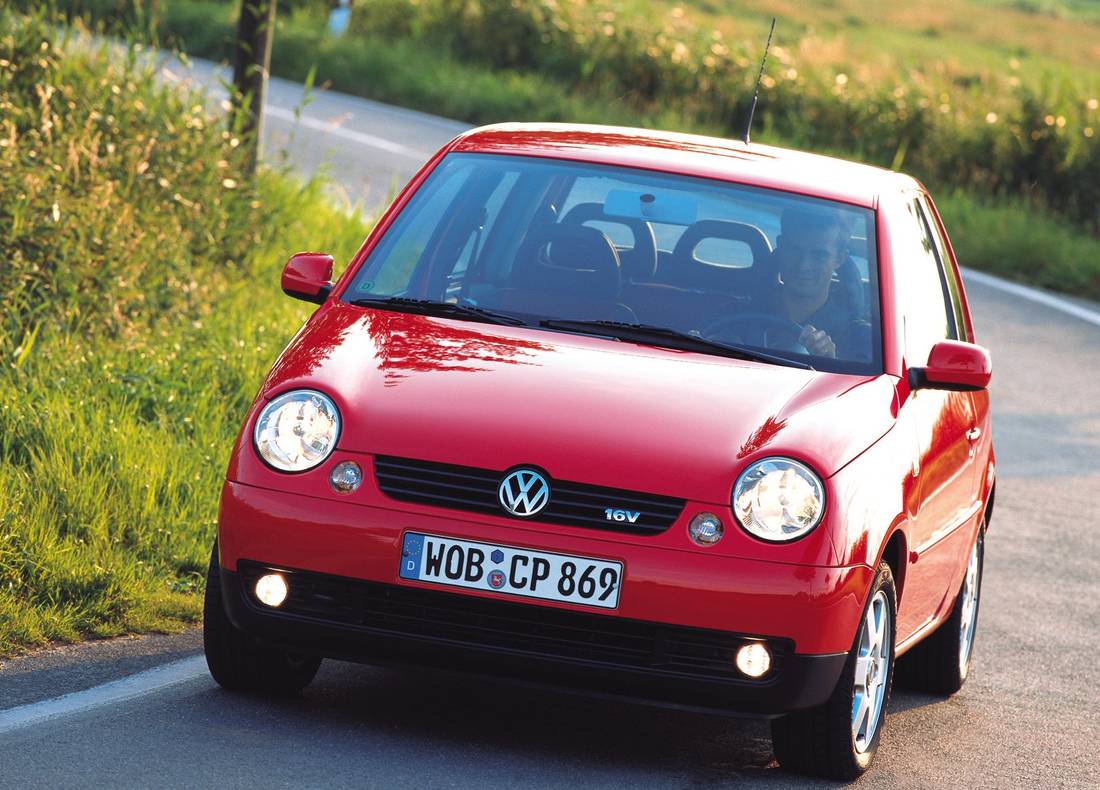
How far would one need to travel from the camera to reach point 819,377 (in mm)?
6008

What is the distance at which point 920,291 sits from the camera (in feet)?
22.6

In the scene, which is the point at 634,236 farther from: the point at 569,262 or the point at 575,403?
the point at 575,403

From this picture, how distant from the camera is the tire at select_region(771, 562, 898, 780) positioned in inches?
219

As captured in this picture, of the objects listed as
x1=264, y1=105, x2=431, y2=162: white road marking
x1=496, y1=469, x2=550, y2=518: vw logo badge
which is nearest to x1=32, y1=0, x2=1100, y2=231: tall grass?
x1=264, y1=105, x2=431, y2=162: white road marking

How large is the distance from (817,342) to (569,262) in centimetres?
83

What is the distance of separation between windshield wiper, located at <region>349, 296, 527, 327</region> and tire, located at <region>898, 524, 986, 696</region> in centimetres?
192

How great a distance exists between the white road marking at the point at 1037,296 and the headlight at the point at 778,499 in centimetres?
1150

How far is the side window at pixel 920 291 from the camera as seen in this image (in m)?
6.57

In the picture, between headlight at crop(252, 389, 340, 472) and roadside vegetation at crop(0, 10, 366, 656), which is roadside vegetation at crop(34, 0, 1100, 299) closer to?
roadside vegetation at crop(0, 10, 366, 656)

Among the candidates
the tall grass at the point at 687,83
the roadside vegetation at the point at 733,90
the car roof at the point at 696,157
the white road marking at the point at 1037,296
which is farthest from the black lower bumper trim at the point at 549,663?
the tall grass at the point at 687,83

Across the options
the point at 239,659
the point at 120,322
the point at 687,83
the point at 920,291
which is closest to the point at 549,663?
the point at 239,659

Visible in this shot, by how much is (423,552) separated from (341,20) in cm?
2170

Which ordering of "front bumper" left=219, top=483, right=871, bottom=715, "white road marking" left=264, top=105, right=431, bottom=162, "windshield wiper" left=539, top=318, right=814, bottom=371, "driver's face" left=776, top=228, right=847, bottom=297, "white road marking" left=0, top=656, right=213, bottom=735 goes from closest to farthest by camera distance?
"front bumper" left=219, top=483, right=871, bottom=715
"white road marking" left=0, top=656, right=213, bottom=735
"windshield wiper" left=539, top=318, right=814, bottom=371
"driver's face" left=776, top=228, right=847, bottom=297
"white road marking" left=264, top=105, right=431, bottom=162

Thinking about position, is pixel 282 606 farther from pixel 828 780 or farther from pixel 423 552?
pixel 828 780
